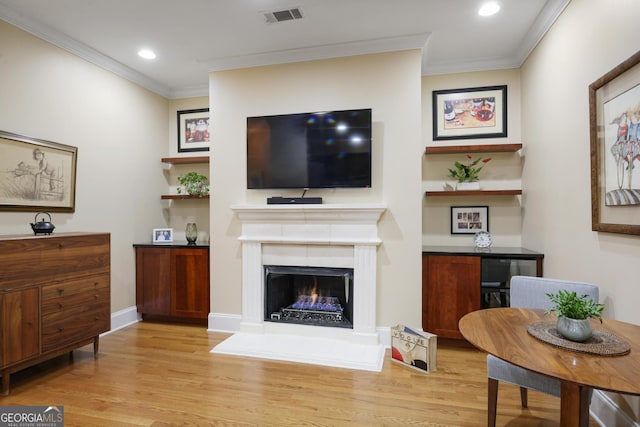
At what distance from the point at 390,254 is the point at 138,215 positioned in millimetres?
2900

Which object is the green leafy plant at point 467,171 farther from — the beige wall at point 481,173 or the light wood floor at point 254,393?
the light wood floor at point 254,393

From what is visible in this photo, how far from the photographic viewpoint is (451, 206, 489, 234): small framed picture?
11.5 feet

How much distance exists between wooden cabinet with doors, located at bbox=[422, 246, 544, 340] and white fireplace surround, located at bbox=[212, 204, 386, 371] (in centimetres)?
52

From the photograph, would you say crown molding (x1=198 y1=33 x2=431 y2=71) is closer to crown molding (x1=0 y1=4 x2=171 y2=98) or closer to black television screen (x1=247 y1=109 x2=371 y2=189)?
black television screen (x1=247 y1=109 x2=371 y2=189)

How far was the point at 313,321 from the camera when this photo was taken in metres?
3.32

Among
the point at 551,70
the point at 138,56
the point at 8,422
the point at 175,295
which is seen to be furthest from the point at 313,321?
the point at 138,56

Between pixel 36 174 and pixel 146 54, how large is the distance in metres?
1.53

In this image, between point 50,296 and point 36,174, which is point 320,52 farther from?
point 50,296

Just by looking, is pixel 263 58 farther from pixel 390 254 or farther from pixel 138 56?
pixel 390 254

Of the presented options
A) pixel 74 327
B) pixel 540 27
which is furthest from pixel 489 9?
pixel 74 327

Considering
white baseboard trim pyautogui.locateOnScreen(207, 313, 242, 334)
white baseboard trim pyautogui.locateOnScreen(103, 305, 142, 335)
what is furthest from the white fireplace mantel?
white baseboard trim pyautogui.locateOnScreen(103, 305, 142, 335)

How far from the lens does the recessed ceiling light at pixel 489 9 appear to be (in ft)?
8.39

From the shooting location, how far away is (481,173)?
3.52 meters

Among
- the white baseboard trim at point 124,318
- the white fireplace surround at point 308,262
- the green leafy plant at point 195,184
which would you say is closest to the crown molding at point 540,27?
the white fireplace surround at point 308,262
